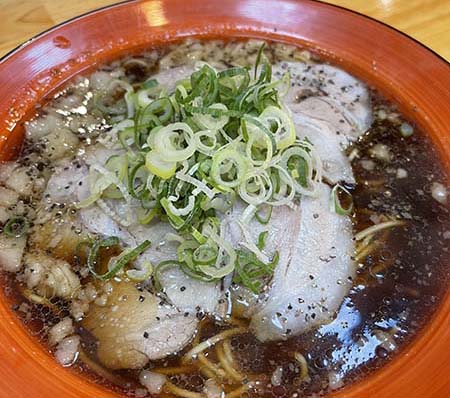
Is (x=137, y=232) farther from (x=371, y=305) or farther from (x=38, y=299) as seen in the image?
(x=371, y=305)

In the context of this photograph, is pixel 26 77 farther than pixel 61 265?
Yes

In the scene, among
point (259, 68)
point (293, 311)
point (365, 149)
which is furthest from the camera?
point (259, 68)

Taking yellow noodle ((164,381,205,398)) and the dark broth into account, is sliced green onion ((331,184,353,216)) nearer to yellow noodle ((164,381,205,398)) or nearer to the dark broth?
the dark broth

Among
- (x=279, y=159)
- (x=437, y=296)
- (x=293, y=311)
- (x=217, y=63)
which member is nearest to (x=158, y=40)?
(x=217, y=63)

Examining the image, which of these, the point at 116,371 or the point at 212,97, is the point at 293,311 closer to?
the point at 116,371

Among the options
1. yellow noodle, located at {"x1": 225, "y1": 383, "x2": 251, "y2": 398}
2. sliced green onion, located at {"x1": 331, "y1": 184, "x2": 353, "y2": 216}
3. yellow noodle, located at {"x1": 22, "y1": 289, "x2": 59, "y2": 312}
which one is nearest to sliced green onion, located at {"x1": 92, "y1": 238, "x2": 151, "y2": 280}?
yellow noodle, located at {"x1": 22, "y1": 289, "x2": 59, "y2": 312}

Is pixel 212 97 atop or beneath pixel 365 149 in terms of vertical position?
atop

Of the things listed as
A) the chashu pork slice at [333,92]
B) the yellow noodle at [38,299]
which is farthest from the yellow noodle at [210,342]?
the chashu pork slice at [333,92]

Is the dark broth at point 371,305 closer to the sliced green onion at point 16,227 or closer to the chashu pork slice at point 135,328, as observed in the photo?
the chashu pork slice at point 135,328
